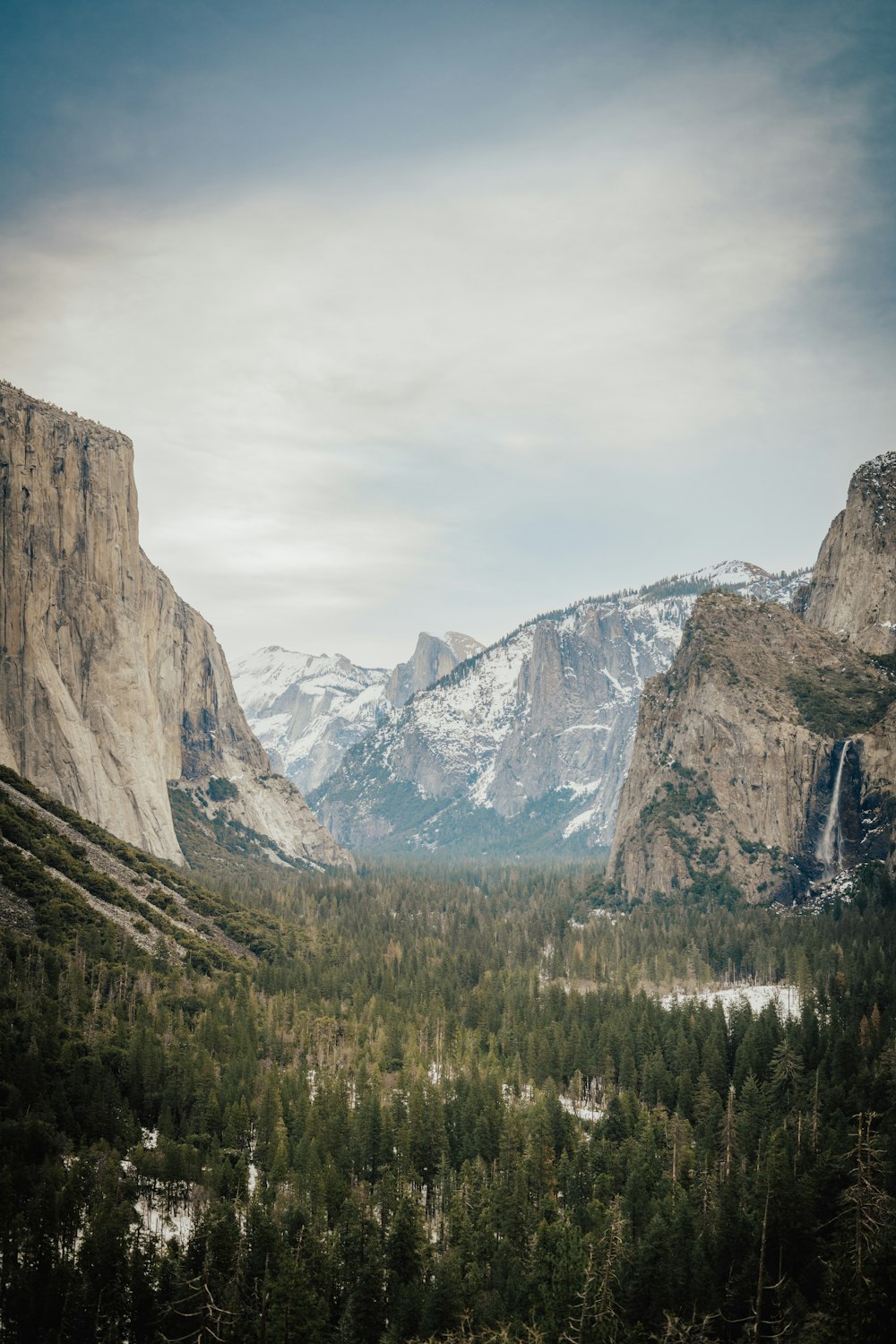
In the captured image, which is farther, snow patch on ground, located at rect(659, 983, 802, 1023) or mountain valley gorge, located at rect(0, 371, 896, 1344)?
snow patch on ground, located at rect(659, 983, 802, 1023)

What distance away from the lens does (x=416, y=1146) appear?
8550 centimetres

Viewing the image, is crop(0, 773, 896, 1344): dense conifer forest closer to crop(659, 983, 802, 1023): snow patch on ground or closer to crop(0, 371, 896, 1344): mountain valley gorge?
crop(0, 371, 896, 1344): mountain valley gorge

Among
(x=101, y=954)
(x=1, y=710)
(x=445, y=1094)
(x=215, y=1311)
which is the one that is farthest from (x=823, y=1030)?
(x=1, y=710)

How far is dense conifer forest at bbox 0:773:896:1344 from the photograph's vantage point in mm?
58094

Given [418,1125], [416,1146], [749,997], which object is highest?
[418,1125]

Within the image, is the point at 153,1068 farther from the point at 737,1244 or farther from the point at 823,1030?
the point at 823,1030

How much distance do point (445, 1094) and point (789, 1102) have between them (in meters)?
30.5

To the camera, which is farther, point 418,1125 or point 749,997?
point 749,997

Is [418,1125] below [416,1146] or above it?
above

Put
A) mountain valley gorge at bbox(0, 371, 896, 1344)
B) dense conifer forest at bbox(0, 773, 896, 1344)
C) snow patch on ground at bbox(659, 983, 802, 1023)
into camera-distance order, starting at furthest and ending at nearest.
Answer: snow patch on ground at bbox(659, 983, 802, 1023), mountain valley gorge at bbox(0, 371, 896, 1344), dense conifer forest at bbox(0, 773, 896, 1344)

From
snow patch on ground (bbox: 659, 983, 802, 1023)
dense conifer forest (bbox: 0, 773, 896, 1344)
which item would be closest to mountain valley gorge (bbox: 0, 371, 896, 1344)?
dense conifer forest (bbox: 0, 773, 896, 1344)

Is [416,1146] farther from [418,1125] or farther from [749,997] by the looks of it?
[749,997]

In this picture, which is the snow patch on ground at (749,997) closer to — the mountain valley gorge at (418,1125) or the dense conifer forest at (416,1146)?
the mountain valley gorge at (418,1125)

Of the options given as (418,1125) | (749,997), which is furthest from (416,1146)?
(749,997)
